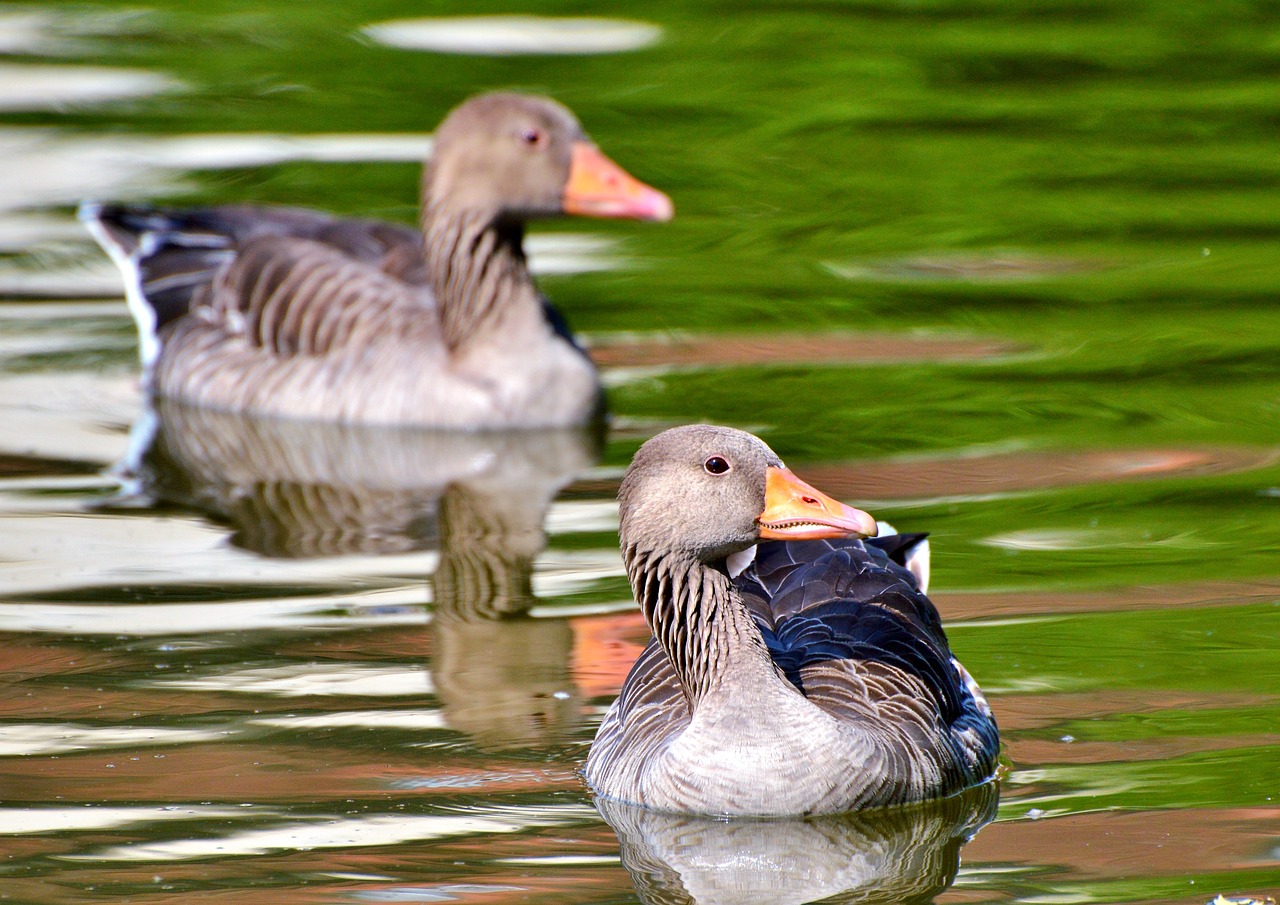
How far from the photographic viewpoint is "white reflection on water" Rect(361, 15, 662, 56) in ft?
66.7

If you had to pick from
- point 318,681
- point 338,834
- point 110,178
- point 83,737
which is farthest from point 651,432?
point 110,178

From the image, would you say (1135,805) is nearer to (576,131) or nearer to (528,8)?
(576,131)

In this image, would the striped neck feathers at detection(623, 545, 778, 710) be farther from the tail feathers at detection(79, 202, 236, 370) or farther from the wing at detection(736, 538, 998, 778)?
the tail feathers at detection(79, 202, 236, 370)

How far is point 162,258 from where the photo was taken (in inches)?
551

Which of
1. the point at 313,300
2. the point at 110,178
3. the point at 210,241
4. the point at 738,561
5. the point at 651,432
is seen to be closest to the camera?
the point at 738,561

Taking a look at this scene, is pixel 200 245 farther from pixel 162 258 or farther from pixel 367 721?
pixel 367 721

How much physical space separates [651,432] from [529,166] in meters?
1.88

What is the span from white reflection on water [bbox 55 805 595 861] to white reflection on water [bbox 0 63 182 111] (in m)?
13.9

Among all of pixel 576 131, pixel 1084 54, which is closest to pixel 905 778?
pixel 576 131

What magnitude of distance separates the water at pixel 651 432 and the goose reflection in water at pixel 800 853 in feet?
0.06

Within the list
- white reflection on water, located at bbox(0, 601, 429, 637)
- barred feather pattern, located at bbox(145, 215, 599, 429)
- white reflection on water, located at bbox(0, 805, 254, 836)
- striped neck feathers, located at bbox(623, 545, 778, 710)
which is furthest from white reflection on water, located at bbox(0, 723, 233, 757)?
barred feather pattern, located at bbox(145, 215, 599, 429)

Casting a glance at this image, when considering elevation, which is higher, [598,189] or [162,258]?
[598,189]

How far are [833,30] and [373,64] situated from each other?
4.32 meters

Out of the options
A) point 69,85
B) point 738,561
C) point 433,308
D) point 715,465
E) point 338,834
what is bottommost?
point 338,834
